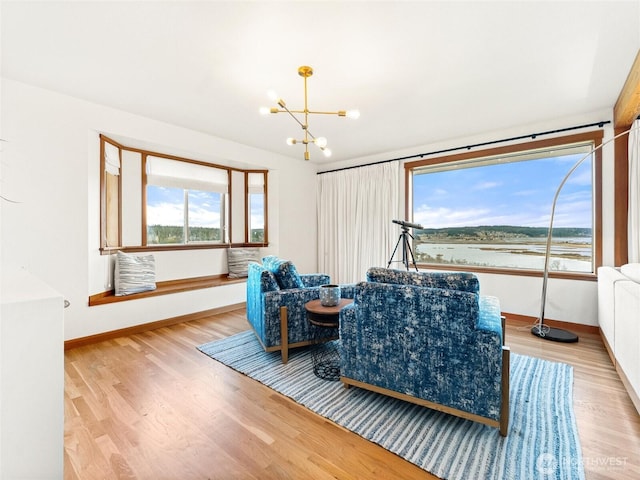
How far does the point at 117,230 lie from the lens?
3.77 meters

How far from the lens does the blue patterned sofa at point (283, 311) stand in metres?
2.69

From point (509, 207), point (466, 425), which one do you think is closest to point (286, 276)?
point (466, 425)

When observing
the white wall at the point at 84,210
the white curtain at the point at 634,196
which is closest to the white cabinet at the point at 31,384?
the white wall at the point at 84,210

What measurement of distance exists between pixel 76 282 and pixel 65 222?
622mm

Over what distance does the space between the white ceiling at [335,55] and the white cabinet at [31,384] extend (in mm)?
1857

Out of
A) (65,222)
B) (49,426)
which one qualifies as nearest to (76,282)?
(65,222)

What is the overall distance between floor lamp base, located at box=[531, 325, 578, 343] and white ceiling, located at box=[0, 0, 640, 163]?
2469mm

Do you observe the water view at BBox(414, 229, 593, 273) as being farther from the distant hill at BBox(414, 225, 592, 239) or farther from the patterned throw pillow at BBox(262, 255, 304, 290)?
the patterned throw pillow at BBox(262, 255, 304, 290)

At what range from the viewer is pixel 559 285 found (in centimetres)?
350

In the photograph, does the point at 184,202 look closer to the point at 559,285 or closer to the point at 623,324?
the point at 623,324

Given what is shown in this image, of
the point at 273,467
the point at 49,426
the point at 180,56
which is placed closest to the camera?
the point at 49,426

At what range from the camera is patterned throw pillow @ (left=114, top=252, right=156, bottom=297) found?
352 centimetres

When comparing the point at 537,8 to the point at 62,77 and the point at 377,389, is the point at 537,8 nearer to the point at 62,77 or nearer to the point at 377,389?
the point at 377,389

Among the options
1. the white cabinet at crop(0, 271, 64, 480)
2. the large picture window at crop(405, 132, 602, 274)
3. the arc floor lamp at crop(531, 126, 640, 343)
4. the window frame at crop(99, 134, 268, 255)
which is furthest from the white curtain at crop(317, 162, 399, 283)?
the white cabinet at crop(0, 271, 64, 480)
